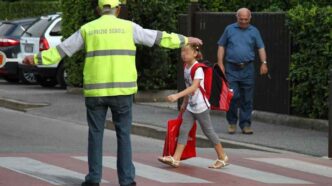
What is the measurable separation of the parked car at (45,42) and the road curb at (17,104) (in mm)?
2482

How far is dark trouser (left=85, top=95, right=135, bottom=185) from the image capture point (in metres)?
8.85

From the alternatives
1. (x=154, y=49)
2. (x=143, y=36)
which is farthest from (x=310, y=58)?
(x=143, y=36)

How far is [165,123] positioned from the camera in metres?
15.1

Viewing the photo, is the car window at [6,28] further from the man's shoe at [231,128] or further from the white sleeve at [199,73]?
the white sleeve at [199,73]

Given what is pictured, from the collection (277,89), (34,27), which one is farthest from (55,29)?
(277,89)

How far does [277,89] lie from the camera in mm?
15336

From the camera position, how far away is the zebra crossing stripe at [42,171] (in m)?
9.66

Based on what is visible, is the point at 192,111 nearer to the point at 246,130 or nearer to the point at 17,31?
the point at 246,130

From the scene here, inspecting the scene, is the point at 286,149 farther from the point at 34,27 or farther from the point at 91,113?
the point at 34,27

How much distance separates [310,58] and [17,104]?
6.88m

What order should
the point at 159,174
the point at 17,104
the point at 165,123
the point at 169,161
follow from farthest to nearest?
the point at 17,104, the point at 165,123, the point at 169,161, the point at 159,174

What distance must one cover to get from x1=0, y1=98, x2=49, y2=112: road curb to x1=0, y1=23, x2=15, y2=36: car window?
4962mm

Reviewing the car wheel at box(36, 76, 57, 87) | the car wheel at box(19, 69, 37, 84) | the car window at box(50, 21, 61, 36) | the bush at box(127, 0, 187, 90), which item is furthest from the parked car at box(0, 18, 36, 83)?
the bush at box(127, 0, 187, 90)

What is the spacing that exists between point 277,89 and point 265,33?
949mm
